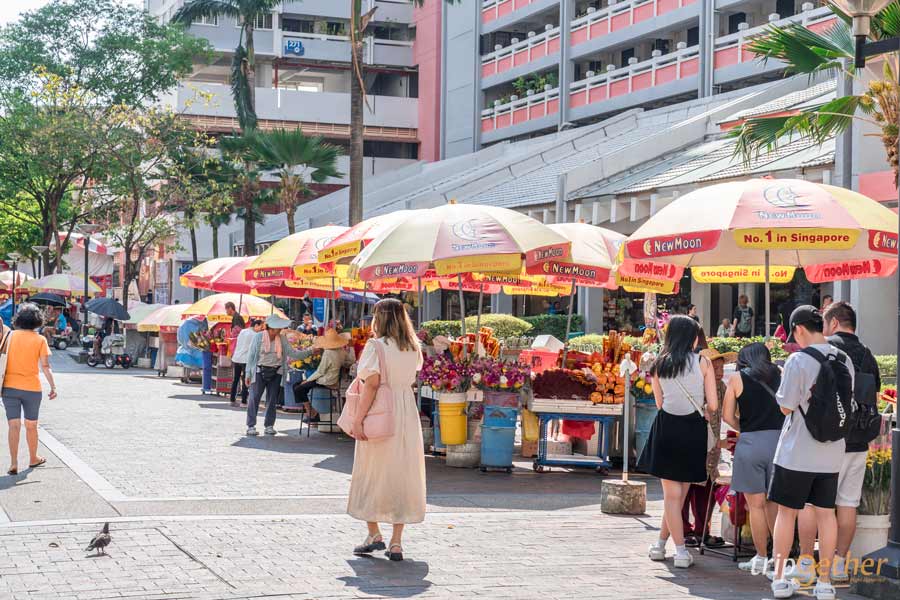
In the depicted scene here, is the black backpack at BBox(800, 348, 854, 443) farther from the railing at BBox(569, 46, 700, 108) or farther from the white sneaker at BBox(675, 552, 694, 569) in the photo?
the railing at BBox(569, 46, 700, 108)

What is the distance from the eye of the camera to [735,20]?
3481cm

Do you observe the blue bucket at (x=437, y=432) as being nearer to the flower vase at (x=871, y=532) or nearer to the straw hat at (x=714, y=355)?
Answer: the straw hat at (x=714, y=355)

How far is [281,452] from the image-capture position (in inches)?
565

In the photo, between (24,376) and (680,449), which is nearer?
(680,449)

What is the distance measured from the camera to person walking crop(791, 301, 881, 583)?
7.50 metres

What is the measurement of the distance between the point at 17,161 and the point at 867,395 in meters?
39.9

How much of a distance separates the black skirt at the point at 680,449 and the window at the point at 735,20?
28109mm

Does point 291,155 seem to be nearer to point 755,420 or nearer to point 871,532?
point 755,420

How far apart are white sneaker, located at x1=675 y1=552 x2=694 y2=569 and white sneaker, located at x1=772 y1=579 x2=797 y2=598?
37.1 inches

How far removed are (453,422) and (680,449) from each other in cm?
519

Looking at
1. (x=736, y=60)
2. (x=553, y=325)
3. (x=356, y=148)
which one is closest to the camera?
(x=356, y=148)

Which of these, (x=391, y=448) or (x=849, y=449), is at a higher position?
(x=849, y=449)

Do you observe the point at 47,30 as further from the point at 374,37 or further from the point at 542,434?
the point at 542,434

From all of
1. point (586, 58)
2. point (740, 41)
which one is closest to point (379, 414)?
point (740, 41)
